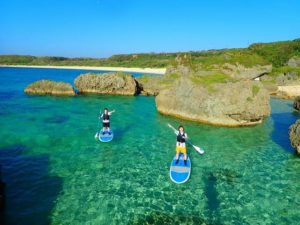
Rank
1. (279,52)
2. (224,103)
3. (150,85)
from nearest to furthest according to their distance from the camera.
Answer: (224,103), (150,85), (279,52)

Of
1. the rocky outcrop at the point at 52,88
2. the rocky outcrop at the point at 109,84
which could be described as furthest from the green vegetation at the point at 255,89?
the rocky outcrop at the point at 52,88

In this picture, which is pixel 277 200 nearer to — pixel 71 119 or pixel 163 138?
pixel 163 138

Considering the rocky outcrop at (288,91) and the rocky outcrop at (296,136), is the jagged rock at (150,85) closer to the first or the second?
the rocky outcrop at (288,91)

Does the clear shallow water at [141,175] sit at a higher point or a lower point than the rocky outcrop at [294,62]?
lower

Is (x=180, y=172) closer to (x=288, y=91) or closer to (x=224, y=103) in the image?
(x=224, y=103)

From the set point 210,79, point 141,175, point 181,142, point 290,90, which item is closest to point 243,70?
point 290,90

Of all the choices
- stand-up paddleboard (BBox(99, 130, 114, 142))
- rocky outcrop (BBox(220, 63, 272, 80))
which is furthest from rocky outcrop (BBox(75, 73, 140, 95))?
stand-up paddleboard (BBox(99, 130, 114, 142))

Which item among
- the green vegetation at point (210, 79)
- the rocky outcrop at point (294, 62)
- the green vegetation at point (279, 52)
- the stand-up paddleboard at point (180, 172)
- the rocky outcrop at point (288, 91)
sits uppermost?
the green vegetation at point (279, 52)

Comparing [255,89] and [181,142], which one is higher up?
[255,89]
